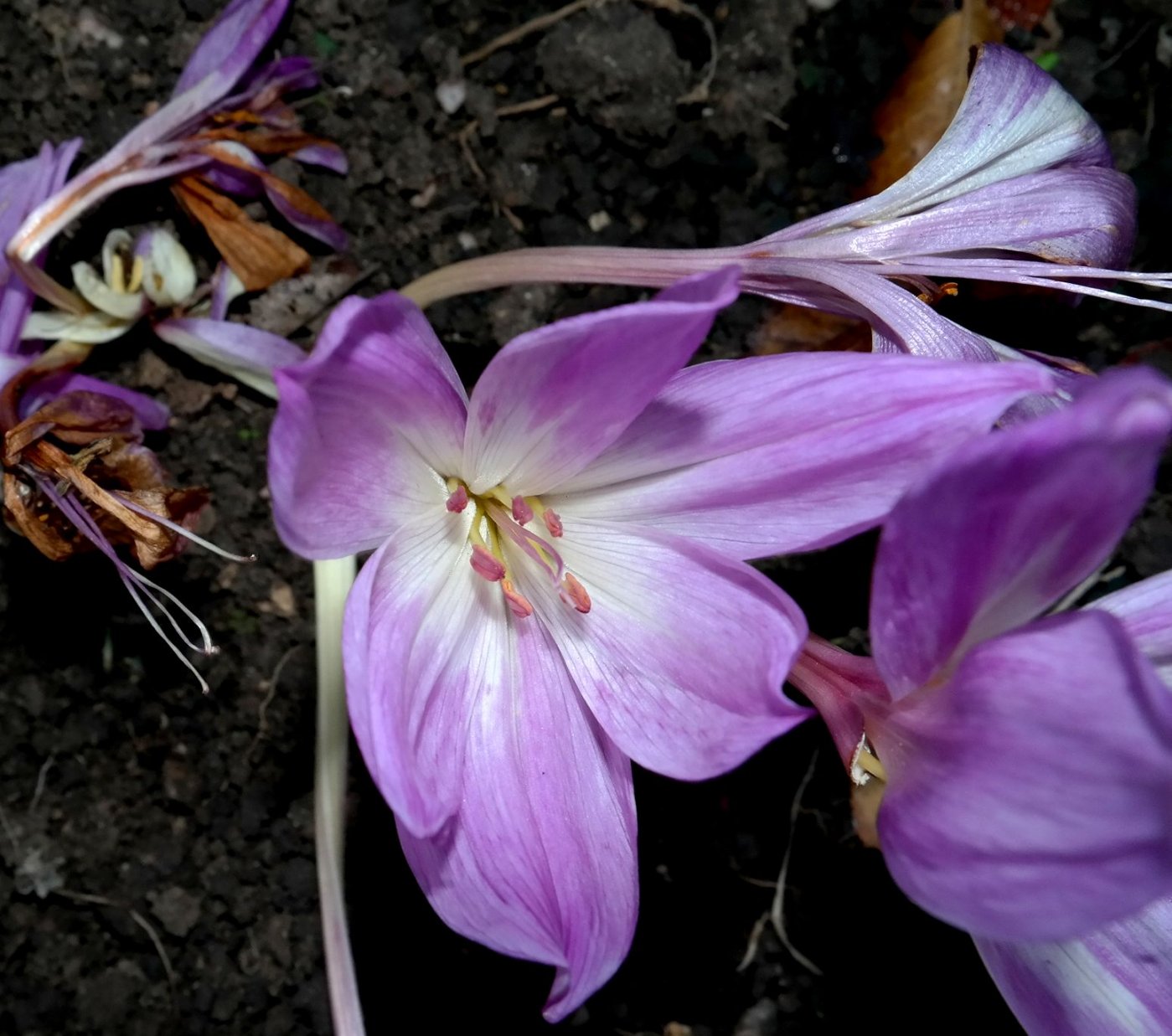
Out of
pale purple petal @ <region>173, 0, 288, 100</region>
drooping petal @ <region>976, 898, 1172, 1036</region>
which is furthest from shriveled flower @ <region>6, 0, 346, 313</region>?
drooping petal @ <region>976, 898, 1172, 1036</region>

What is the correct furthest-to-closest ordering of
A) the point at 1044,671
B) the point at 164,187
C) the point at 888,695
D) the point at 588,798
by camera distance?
1. the point at 164,187
2. the point at 588,798
3. the point at 888,695
4. the point at 1044,671

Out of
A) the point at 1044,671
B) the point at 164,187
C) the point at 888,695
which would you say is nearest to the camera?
the point at 1044,671

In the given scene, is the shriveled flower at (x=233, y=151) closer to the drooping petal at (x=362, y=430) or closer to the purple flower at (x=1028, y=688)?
the drooping petal at (x=362, y=430)

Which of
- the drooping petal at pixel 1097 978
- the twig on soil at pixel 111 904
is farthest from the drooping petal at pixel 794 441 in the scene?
the twig on soil at pixel 111 904

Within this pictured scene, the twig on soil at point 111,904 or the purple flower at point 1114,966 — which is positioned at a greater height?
the purple flower at point 1114,966

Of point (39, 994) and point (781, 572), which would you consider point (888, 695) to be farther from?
point (39, 994)

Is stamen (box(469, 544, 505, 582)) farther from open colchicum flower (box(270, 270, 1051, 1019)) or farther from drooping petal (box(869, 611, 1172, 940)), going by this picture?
drooping petal (box(869, 611, 1172, 940))

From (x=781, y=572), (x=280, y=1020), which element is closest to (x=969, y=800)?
(x=781, y=572)

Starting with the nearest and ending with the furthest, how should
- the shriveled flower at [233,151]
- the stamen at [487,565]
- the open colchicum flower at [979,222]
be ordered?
the stamen at [487,565]
the open colchicum flower at [979,222]
the shriveled flower at [233,151]
